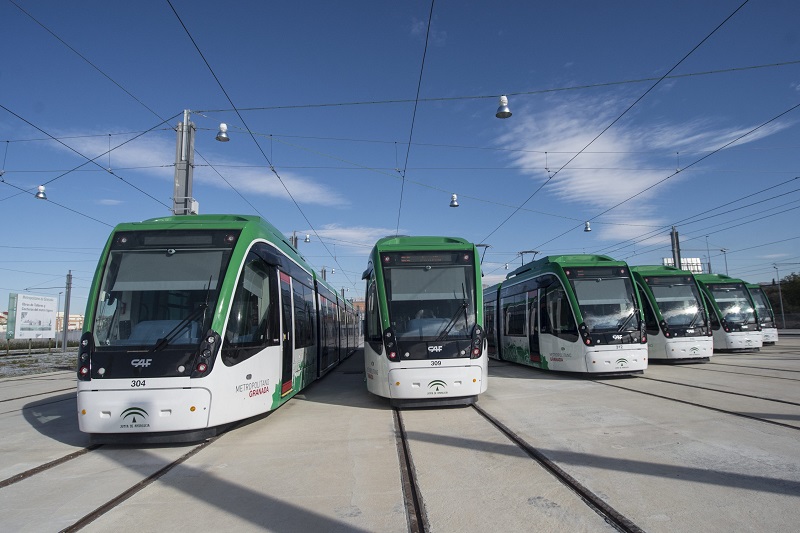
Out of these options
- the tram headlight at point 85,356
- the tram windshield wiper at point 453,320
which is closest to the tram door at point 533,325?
the tram windshield wiper at point 453,320

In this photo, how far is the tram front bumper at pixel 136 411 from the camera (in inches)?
244

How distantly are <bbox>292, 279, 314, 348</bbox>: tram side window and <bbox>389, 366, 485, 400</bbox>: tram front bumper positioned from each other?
2.37 m

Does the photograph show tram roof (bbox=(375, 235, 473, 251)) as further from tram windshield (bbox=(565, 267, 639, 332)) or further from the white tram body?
the white tram body

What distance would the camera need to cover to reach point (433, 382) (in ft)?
28.1

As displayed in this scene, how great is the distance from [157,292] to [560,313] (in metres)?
9.96

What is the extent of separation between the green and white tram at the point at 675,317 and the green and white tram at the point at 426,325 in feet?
26.5

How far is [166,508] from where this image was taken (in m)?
4.36

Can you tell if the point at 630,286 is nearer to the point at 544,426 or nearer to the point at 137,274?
the point at 544,426

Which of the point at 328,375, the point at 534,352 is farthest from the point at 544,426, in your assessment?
the point at 328,375

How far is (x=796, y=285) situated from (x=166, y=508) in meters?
69.9

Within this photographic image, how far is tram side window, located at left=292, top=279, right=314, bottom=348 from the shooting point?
10109 mm

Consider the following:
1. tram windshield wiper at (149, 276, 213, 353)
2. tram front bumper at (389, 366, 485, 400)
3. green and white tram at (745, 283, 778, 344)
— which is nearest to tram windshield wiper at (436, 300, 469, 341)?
tram front bumper at (389, 366, 485, 400)

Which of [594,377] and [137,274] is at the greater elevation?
[137,274]

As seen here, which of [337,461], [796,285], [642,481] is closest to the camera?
[642,481]
